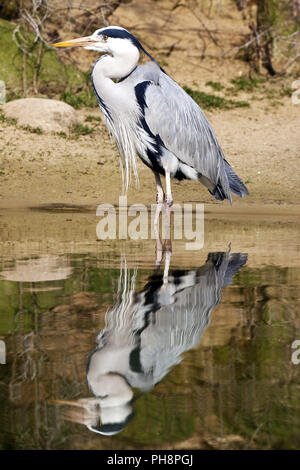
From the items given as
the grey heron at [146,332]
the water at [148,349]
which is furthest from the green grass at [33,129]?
the grey heron at [146,332]

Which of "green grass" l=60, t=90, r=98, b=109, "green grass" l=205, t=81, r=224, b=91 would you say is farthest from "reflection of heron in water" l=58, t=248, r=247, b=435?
"green grass" l=205, t=81, r=224, b=91

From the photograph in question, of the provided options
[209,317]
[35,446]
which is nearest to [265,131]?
[209,317]

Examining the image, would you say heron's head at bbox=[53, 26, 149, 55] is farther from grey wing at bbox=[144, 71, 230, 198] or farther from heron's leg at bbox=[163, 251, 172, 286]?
heron's leg at bbox=[163, 251, 172, 286]

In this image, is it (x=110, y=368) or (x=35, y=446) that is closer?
(x=35, y=446)

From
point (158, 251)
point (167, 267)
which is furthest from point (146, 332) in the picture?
point (158, 251)

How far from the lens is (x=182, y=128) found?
709cm

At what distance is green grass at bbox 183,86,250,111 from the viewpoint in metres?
11.8

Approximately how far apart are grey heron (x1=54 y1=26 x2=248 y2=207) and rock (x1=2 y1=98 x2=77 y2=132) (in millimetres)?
3076

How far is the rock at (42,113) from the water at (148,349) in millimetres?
4864

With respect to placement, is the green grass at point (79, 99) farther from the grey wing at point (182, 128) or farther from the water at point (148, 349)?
the water at point (148, 349)

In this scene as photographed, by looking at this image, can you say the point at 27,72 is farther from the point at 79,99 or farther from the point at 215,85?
the point at 215,85

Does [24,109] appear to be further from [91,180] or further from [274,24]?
[274,24]
